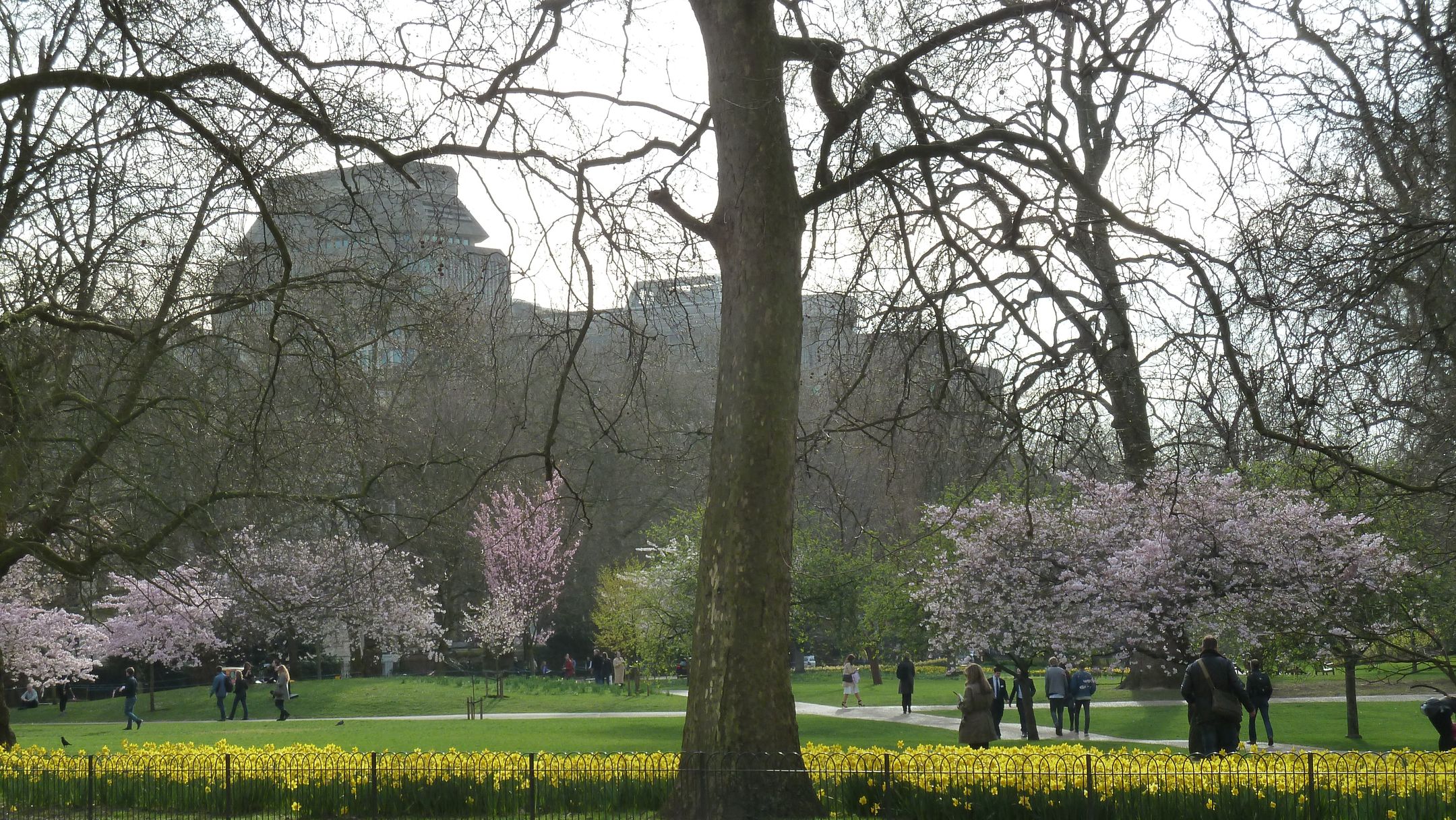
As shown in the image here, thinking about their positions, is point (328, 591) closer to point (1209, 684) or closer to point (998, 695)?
point (998, 695)

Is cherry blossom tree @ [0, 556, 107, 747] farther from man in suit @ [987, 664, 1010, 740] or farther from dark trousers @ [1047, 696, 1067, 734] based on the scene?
dark trousers @ [1047, 696, 1067, 734]

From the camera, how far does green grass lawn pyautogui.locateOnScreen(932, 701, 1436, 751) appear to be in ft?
72.4

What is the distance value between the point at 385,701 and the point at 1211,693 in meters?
28.7

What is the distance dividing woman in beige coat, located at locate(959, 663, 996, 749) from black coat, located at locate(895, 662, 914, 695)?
46.5ft

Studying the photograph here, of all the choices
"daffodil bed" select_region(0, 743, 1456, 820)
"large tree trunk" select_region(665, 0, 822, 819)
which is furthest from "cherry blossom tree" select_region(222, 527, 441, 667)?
"large tree trunk" select_region(665, 0, 822, 819)

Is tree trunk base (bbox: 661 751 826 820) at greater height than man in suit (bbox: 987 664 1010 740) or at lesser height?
greater

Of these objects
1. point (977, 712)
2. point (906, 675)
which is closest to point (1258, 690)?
point (977, 712)

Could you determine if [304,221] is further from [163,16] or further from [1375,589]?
[1375,589]

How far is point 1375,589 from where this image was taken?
2247 centimetres

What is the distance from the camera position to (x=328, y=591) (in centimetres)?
4081

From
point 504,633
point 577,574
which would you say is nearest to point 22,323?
point 504,633

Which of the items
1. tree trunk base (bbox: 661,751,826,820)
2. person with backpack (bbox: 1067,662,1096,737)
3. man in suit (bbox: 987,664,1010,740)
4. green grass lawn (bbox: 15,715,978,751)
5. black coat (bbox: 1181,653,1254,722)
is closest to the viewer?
tree trunk base (bbox: 661,751,826,820)

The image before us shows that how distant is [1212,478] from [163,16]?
19.5 m

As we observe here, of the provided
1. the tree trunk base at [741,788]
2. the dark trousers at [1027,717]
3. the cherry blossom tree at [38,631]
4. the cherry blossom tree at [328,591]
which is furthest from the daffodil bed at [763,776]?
the cherry blossom tree at [328,591]
